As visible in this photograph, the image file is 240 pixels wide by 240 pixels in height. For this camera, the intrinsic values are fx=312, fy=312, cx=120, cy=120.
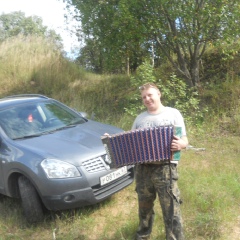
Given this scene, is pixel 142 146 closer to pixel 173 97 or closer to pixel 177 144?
pixel 177 144

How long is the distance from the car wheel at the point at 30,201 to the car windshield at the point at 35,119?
0.75 metres

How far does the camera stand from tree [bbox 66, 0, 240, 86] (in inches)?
275

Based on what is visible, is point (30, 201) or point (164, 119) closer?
point (164, 119)

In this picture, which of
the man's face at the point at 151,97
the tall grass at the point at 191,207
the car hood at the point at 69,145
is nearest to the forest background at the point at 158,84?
the tall grass at the point at 191,207

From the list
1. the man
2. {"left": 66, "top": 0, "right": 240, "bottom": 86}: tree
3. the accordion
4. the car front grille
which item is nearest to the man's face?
the man

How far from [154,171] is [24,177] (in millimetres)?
1895

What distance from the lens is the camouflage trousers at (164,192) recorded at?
2854mm

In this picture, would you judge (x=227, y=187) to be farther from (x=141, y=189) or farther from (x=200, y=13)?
(x=200, y=13)

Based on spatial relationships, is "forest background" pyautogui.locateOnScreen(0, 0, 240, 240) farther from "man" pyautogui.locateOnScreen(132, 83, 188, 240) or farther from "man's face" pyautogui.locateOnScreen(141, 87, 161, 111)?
"man's face" pyautogui.locateOnScreen(141, 87, 161, 111)

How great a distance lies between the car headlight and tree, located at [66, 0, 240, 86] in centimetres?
458

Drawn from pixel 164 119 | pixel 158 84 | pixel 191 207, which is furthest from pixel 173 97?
pixel 164 119

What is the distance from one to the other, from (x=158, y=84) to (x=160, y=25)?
147 centimetres

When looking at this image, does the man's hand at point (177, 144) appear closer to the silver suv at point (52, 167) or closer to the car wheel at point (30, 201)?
the silver suv at point (52, 167)

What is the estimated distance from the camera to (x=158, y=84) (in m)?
7.40
